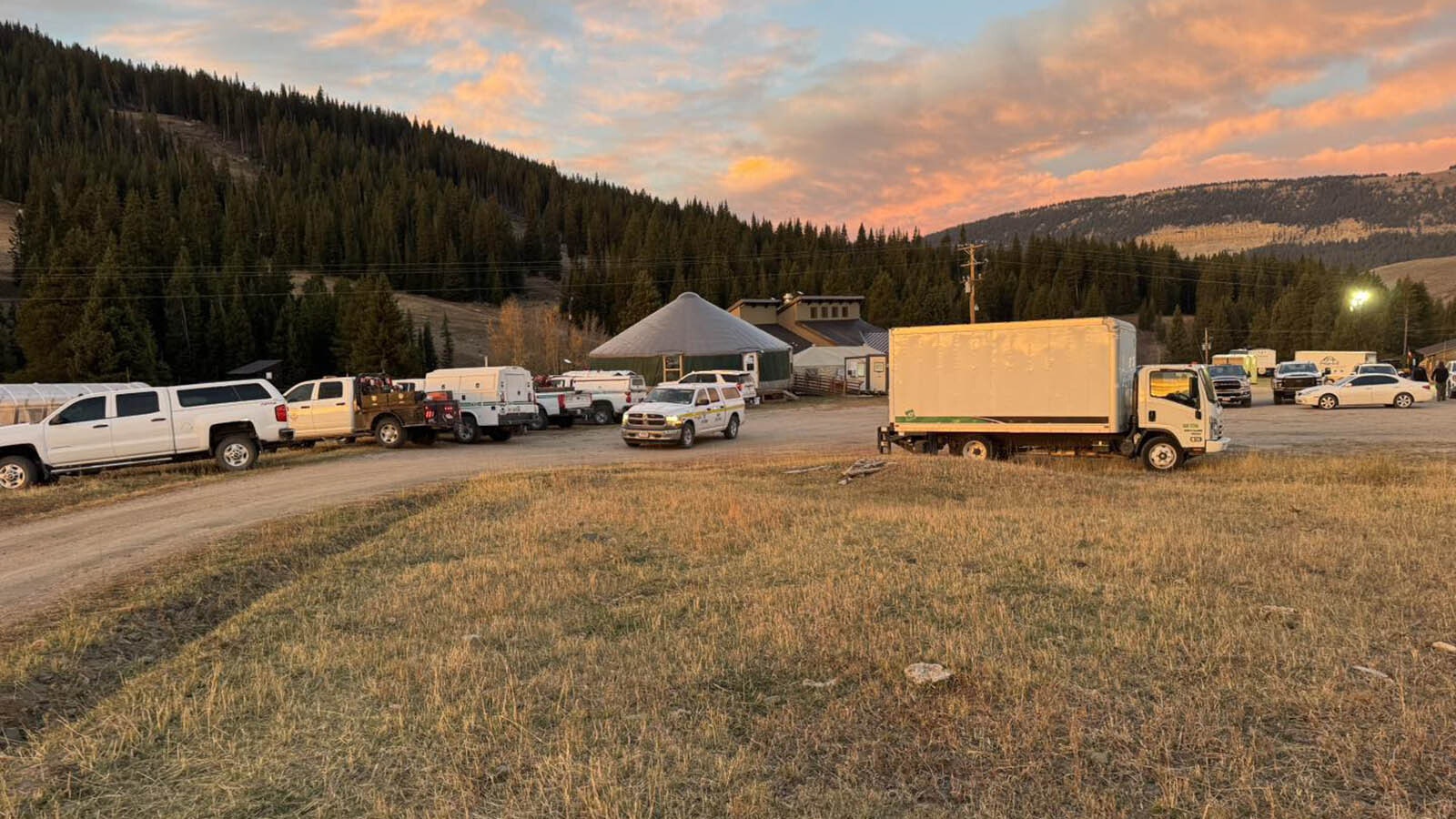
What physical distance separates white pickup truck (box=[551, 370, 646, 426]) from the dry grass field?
23.7 metres

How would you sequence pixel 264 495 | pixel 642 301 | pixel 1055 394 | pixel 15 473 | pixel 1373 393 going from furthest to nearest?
1. pixel 642 301
2. pixel 1373 393
3. pixel 1055 394
4. pixel 15 473
5. pixel 264 495

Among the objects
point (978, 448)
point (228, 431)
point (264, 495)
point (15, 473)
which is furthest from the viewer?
point (228, 431)

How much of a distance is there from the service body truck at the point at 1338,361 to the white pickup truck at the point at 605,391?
1568 inches

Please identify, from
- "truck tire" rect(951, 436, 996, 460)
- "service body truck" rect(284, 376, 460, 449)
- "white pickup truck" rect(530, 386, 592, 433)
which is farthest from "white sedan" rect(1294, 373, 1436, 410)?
"service body truck" rect(284, 376, 460, 449)

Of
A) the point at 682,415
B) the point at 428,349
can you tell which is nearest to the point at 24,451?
the point at 682,415

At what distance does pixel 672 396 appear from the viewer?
25391mm

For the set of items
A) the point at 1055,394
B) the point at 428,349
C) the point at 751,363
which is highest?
the point at 428,349

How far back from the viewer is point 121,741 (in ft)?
14.9

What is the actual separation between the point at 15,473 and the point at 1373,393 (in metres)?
47.0

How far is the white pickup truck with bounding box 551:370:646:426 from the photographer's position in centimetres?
3406

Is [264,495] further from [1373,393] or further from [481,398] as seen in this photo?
[1373,393]

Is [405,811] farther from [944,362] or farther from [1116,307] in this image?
[1116,307]

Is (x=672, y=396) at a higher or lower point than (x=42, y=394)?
lower

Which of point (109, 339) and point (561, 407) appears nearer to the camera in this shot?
point (561, 407)
